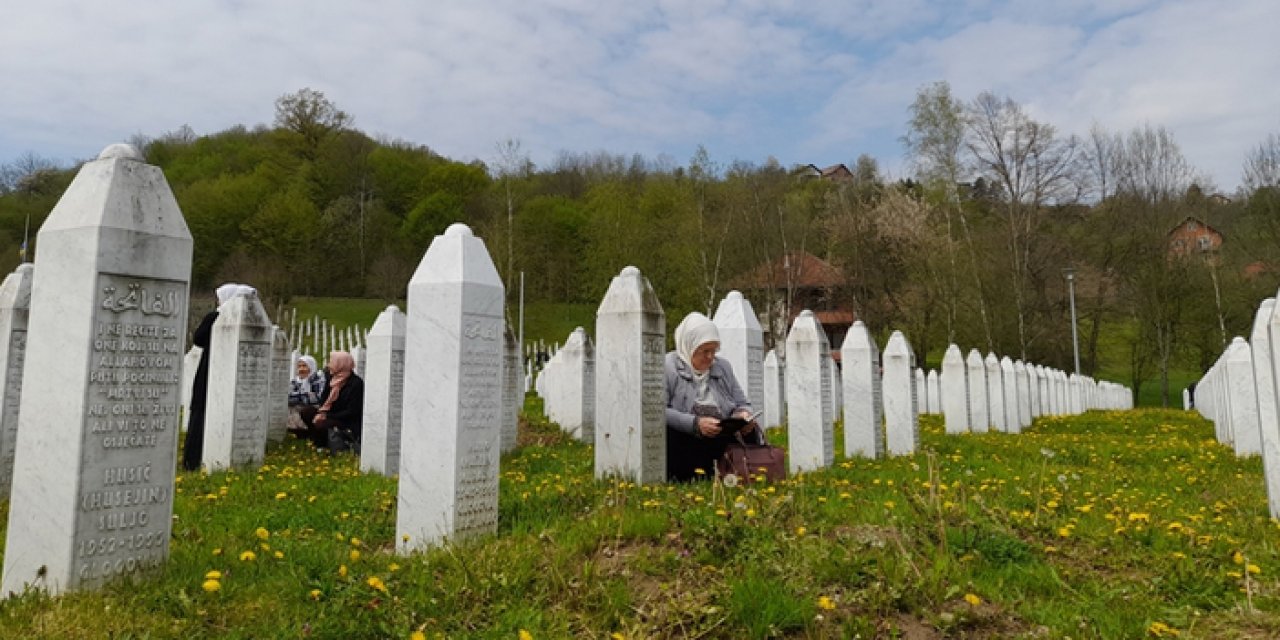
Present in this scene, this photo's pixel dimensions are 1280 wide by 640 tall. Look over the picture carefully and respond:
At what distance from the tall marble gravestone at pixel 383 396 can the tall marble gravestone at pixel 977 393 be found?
475 inches

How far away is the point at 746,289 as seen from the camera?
3628cm

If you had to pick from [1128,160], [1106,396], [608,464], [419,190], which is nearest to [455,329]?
[608,464]

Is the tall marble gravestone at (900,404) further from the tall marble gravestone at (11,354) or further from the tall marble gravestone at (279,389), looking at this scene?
the tall marble gravestone at (11,354)

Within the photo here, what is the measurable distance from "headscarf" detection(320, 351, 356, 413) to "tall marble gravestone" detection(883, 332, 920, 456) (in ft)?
26.0

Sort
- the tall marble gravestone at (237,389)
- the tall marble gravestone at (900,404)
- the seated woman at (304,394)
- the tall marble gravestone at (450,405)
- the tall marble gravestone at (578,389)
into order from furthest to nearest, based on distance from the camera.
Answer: the tall marble gravestone at (578,389) → the seated woman at (304,394) → the tall marble gravestone at (900,404) → the tall marble gravestone at (237,389) → the tall marble gravestone at (450,405)

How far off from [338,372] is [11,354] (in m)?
4.79

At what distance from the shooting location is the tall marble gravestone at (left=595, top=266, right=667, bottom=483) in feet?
23.4

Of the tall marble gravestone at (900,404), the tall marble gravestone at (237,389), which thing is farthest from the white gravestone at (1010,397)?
the tall marble gravestone at (237,389)

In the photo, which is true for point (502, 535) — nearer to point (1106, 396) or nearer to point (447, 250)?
point (447, 250)

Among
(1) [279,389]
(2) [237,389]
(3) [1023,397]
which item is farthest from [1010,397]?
(2) [237,389]

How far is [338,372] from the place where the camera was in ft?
38.8

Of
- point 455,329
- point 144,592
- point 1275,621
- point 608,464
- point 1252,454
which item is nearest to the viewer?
point 1275,621

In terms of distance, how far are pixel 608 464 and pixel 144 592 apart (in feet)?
13.2

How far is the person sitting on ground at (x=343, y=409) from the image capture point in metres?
11.3
